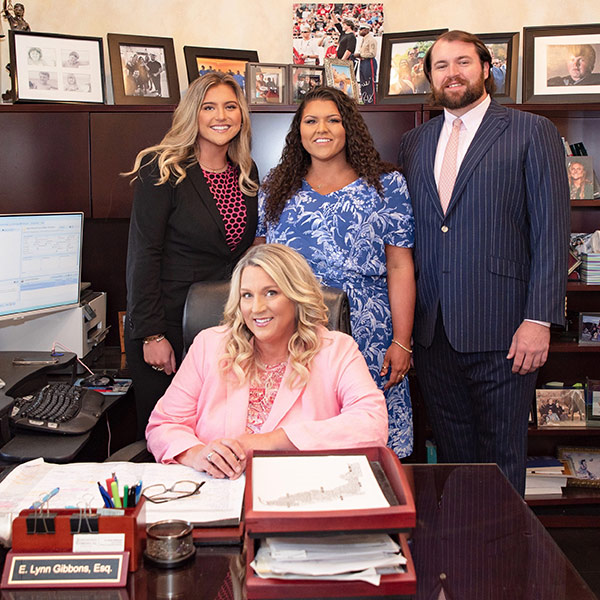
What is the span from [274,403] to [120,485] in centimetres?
46

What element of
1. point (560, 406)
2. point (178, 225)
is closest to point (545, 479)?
point (560, 406)

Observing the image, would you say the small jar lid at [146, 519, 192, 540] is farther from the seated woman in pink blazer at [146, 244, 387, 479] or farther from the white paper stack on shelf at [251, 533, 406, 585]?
the seated woman in pink blazer at [146, 244, 387, 479]

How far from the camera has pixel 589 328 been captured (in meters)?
3.16

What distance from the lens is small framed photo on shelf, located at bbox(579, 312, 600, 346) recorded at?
10.3ft

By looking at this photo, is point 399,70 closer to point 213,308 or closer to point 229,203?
point 229,203

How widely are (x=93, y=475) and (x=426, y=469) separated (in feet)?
2.31

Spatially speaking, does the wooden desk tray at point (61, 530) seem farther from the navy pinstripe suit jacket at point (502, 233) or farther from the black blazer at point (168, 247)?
the navy pinstripe suit jacket at point (502, 233)

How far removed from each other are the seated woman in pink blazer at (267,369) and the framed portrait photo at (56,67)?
1.64m

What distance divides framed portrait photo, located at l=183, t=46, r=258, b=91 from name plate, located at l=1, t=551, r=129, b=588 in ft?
7.96

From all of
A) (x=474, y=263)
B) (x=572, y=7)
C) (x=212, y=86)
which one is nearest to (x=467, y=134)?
(x=474, y=263)

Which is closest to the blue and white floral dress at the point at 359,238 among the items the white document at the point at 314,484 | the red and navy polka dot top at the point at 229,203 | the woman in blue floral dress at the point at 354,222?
the woman in blue floral dress at the point at 354,222

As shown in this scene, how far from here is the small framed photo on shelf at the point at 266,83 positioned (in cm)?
304

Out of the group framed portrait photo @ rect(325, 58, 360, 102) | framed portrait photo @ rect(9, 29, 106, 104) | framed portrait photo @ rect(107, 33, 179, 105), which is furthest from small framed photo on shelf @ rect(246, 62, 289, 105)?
framed portrait photo @ rect(9, 29, 106, 104)

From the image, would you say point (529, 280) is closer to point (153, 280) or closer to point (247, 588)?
point (153, 280)
